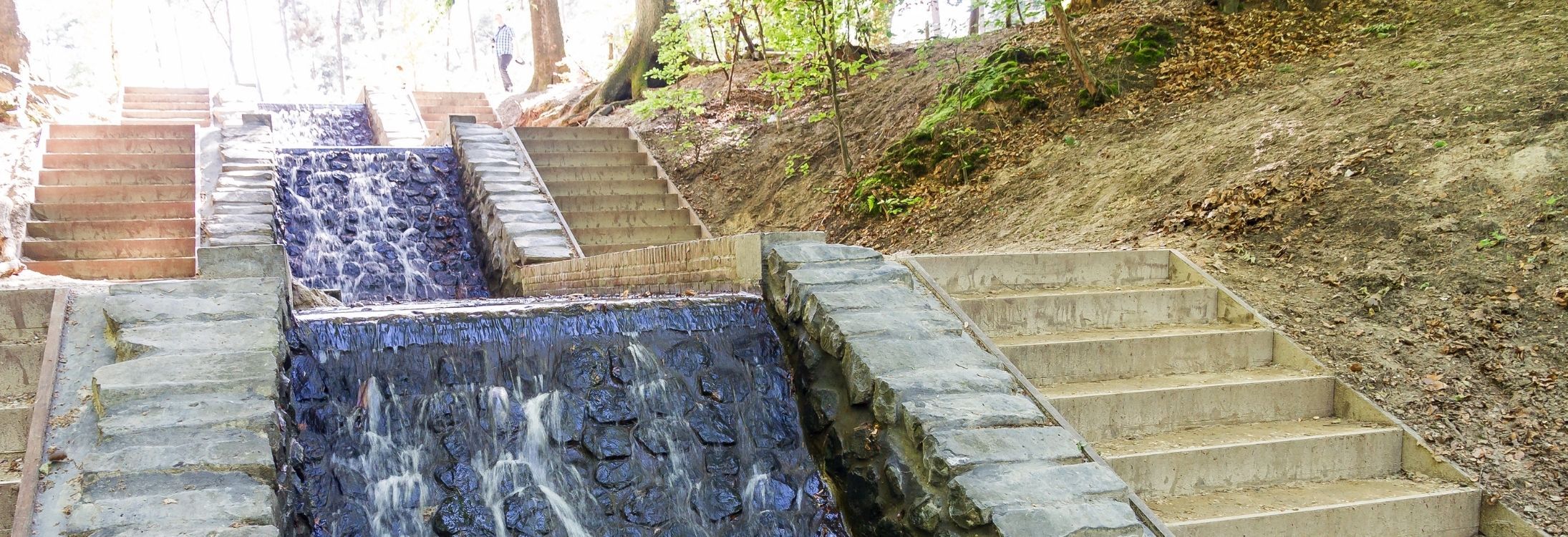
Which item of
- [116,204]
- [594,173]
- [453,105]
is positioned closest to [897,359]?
[594,173]

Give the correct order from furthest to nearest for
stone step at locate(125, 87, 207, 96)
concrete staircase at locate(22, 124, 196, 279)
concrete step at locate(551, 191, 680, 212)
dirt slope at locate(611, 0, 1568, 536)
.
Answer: stone step at locate(125, 87, 207, 96) < concrete step at locate(551, 191, 680, 212) < concrete staircase at locate(22, 124, 196, 279) < dirt slope at locate(611, 0, 1568, 536)

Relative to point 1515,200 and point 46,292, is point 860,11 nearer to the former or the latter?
point 1515,200

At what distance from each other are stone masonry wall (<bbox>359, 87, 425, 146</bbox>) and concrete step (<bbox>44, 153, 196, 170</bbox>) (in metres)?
4.63

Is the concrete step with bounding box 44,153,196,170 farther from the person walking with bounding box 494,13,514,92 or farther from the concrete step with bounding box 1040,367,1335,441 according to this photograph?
the person walking with bounding box 494,13,514,92

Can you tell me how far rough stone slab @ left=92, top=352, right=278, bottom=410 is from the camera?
3.15m

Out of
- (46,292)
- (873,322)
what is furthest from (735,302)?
(46,292)

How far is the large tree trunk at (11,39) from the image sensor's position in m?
12.8

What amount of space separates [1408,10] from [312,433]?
28.0 feet

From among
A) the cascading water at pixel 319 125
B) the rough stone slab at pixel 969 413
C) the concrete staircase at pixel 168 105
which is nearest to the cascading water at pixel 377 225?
the concrete staircase at pixel 168 105

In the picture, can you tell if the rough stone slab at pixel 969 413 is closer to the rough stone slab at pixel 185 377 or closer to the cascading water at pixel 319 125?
the rough stone slab at pixel 185 377

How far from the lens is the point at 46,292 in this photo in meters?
3.68

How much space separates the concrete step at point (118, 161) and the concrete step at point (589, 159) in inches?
141

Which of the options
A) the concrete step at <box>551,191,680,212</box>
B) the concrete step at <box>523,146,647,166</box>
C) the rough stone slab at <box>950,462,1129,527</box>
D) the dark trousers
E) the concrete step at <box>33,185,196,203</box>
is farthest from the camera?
the dark trousers

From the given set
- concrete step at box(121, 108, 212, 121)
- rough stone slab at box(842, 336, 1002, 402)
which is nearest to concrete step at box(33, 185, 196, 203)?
concrete step at box(121, 108, 212, 121)
